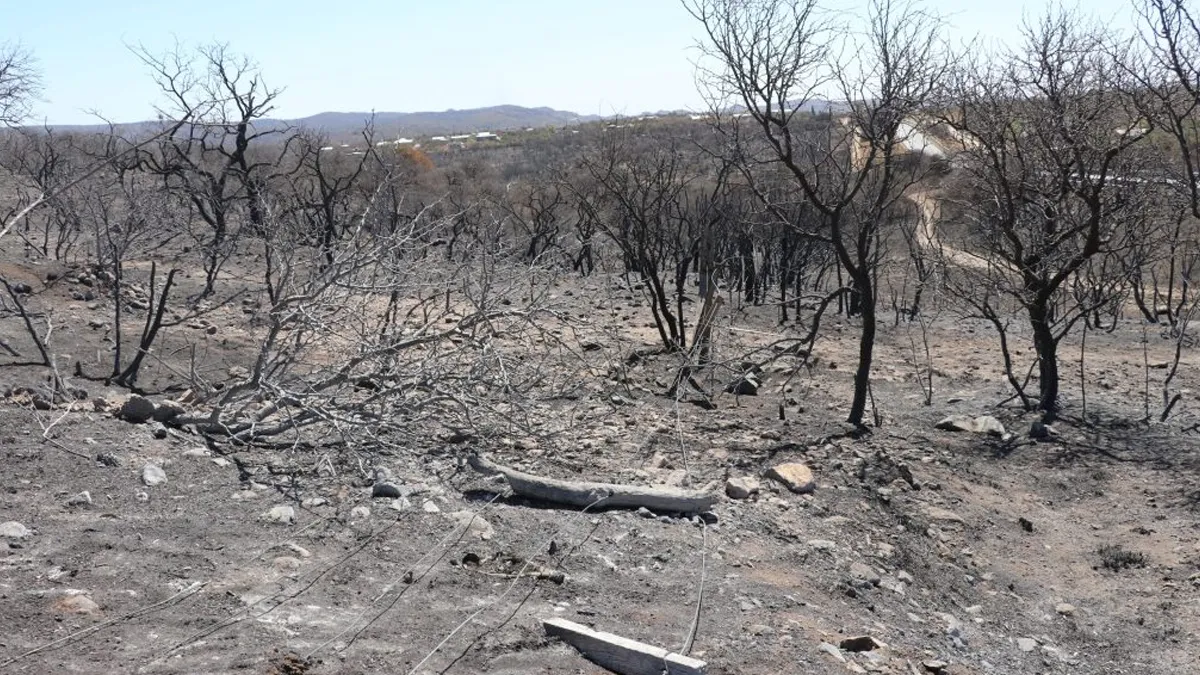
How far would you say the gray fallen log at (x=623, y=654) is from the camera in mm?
3791

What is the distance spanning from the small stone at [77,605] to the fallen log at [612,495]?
223cm

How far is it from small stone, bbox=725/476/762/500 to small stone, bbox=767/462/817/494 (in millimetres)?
275

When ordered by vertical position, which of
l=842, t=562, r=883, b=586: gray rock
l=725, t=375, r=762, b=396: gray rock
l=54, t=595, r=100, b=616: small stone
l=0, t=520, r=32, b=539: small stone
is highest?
l=0, t=520, r=32, b=539: small stone

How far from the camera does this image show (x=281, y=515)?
197 inches

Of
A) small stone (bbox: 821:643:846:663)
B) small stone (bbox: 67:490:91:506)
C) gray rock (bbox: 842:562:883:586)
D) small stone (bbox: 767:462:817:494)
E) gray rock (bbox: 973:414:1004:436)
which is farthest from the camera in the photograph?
gray rock (bbox: 973:414:1004:436)

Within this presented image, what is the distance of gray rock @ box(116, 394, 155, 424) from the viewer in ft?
20.0

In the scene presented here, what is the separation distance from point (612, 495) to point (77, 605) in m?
2.53

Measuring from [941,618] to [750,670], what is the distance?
1711 mm

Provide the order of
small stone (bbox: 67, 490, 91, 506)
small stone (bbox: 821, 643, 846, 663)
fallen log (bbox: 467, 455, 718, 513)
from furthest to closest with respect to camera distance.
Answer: fallen log (bbox: 467, 455, 718, 513)
small stone (bbox: 67, 490, 91, 506)
small stone (bbox: 821, 643, 846, 663)

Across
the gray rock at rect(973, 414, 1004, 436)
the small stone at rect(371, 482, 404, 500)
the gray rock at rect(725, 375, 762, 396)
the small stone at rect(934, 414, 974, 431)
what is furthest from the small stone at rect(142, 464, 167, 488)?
the gray rock at rect(973, 414, 1004, 436)

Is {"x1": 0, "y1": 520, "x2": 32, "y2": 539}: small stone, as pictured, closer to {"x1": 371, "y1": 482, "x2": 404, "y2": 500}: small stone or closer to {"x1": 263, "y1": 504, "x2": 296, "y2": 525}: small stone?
{"x1": 263, "y1": 504, "x2": 296, "y2": 525}: small stone

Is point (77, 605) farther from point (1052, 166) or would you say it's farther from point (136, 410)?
point (1052, 166)

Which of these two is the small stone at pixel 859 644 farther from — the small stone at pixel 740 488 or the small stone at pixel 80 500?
the small stone at pixel 80 500

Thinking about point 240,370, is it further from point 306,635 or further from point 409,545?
point 306,635
